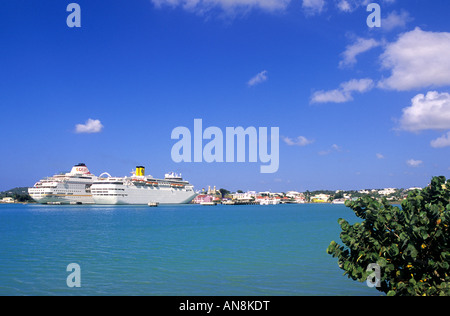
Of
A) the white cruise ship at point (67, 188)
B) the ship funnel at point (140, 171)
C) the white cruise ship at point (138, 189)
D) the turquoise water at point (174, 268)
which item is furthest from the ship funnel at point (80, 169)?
the turquoise water at point (174, 268)

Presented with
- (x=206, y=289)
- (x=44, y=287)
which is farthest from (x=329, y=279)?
(x=44, y=287)

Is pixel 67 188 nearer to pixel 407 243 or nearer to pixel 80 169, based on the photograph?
pixel 80 169

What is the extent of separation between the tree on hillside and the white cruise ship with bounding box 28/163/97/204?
11983 cm

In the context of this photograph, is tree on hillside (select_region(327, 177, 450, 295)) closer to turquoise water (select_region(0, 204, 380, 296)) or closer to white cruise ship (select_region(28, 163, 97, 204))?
turquoise water (select_region(0, 204, 380, 296))

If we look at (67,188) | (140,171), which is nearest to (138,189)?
(140,171)

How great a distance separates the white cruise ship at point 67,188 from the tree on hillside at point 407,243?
120 meters

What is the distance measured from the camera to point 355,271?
9945 millimetres

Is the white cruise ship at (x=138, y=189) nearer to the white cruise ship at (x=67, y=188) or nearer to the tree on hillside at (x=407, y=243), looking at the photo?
the white cruise ship at (x=67, y=188)

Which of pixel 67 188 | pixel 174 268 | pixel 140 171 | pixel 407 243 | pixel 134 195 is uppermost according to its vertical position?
pixel 140 171

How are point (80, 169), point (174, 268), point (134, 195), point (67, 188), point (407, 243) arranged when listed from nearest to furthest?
point (407, 243), point (174, 268), point (134, 195), point (67, 188), point (80, 169)

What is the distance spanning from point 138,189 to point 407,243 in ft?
379

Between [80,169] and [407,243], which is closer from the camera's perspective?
[407,243]

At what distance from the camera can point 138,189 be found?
11981cm
